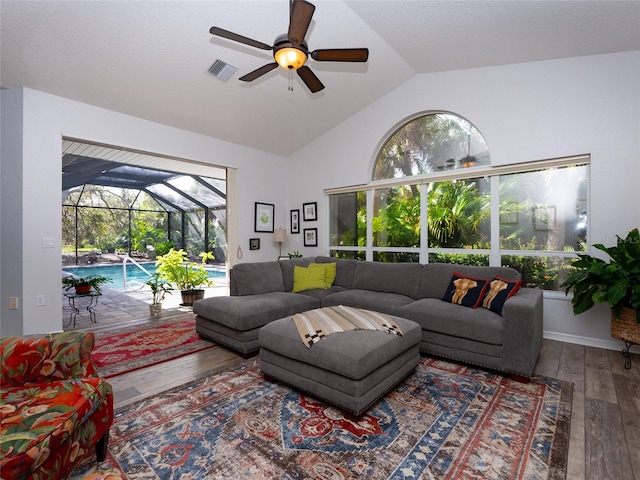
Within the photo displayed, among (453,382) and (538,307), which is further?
(538,307)

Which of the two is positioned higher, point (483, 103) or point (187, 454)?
point (483, 103)

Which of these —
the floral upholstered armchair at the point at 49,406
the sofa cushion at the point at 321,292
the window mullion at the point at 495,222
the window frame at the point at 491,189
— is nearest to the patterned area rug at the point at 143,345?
the floral upholstered armchair at the point at 49,406

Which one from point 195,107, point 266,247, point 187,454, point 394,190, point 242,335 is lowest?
point 187,454

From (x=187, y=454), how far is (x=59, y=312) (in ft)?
9.90

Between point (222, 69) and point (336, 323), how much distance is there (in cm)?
313

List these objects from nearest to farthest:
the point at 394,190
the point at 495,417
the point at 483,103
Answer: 1. the point at 495,417
2. the point at 483,103
3. the point at 394,190

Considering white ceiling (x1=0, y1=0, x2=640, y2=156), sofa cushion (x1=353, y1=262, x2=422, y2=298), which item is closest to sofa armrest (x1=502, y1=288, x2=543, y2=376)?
sofa cushion (x1=353, y1=262, x2=422, y2=298)

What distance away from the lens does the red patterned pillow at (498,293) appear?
9.52ft

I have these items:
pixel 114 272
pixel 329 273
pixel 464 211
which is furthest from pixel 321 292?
pixel 114 272

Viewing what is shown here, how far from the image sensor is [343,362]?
2.02 metres

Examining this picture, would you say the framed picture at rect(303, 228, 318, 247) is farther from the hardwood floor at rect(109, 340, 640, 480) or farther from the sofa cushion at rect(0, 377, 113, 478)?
the sofa cushion at rect(0, 377, 113, 478)

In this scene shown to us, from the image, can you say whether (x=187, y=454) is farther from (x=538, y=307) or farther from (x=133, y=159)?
(x=133, y=159)

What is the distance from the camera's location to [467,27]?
10.2 feet

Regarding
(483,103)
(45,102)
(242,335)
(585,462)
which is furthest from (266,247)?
(585,462)
